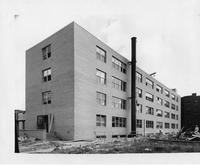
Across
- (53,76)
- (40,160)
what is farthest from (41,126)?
(40,160)

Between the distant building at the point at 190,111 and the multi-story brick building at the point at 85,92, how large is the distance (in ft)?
0.56

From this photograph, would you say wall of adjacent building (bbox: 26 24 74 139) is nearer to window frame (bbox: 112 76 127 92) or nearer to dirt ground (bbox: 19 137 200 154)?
dirt ground (bbox: 19 137 200 154)

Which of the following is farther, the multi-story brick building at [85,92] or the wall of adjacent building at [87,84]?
the wall of adjacent building at [87,84]

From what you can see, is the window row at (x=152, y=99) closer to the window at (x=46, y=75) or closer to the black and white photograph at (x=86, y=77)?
the black and white photograph at (x=86, y=77)

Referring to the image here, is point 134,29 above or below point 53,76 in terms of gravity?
above

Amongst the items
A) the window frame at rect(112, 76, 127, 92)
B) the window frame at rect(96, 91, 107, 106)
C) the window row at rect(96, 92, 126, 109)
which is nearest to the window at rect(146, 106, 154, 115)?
the window row at rect(96, 92, 126, 109)

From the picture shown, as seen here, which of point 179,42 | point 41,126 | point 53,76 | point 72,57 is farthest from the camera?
point 41,126

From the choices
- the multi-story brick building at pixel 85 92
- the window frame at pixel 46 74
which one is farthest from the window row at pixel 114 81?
the window frame at pixel 46 74

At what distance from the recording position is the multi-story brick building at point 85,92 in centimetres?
805

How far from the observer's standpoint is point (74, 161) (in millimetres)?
5859

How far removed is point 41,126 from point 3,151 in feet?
16.5

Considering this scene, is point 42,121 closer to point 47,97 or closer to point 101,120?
point 47,97

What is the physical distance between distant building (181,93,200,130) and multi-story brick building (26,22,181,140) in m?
0.17

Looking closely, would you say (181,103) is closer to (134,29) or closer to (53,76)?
(134,29)
